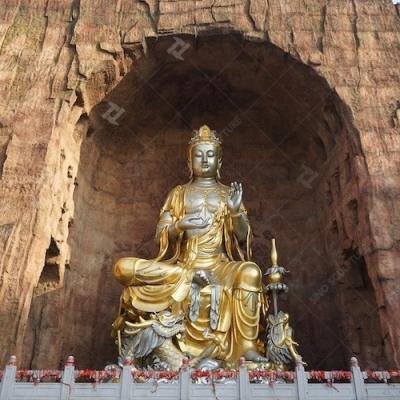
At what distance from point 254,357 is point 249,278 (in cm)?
96

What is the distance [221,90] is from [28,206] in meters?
3.93

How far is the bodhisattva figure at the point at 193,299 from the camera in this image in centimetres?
620

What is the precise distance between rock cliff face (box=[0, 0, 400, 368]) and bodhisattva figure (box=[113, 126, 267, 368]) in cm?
121

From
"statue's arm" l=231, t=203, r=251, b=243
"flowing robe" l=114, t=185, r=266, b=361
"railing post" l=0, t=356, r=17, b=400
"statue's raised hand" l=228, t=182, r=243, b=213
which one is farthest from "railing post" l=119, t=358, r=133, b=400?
"statue's arm" l=231, t=203, r=251, b=243

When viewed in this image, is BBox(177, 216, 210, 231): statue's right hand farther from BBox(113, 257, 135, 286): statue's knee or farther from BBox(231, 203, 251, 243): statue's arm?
BBox(113, 257, 135, 286): statue's knee

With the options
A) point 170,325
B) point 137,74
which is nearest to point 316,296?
point 170,325

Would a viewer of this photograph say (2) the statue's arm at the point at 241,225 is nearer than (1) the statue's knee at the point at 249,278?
No

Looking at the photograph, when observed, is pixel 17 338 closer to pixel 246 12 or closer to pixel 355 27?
pixel 246 12

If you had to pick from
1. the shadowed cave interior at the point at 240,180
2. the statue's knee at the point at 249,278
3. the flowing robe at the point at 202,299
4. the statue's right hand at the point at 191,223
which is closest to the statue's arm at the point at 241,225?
the statue's right hand at the point at 191,223

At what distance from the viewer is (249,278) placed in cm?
666

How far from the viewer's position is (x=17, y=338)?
19.2ft

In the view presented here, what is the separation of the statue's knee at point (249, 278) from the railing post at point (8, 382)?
280 centimetres

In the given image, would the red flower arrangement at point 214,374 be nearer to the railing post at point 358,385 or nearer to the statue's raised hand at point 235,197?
the railing post at point 358,385

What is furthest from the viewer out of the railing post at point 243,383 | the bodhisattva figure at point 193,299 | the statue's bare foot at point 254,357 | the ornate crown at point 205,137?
the ornate crown at point 205,137
